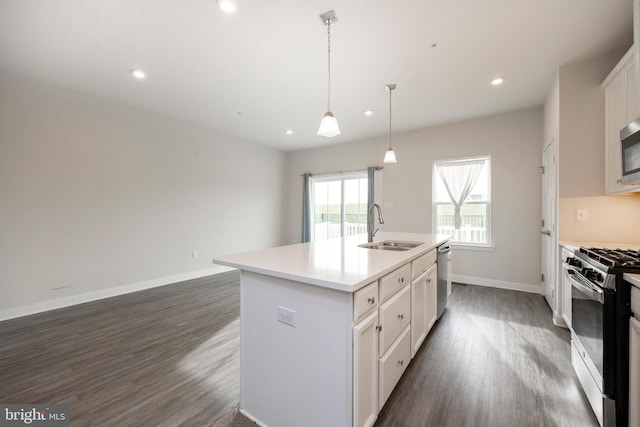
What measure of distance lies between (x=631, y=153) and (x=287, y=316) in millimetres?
2623

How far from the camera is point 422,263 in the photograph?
2229 millimetres

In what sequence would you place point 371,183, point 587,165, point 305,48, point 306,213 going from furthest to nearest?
point 306,213, point 371,183, point 587,165, point 305,48

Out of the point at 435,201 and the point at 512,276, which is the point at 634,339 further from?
the point at 435,201

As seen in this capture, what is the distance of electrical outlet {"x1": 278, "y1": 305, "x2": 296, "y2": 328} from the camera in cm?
137

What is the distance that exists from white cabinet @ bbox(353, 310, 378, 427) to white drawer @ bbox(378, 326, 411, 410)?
73 mm

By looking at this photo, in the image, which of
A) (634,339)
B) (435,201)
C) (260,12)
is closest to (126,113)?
(260,12)

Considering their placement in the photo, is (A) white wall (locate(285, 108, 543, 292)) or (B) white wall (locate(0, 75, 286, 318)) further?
(A) white wall (locate(285, 108, 543, 292))

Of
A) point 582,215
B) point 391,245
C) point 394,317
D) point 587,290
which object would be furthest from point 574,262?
point 394,317

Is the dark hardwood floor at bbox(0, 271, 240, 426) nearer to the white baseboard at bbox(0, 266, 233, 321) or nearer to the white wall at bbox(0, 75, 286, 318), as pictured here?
the white baseboard at bbox(0, 266, 233, 321)

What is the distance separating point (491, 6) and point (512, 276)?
376 centimetres

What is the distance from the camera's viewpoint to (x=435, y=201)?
478 centimetres

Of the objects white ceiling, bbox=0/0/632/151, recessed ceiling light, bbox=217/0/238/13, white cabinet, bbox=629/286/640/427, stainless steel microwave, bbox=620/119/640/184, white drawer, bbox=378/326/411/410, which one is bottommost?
white drawer, bbox=378/326/411/410

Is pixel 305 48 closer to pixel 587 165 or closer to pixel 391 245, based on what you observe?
pixel 391 245

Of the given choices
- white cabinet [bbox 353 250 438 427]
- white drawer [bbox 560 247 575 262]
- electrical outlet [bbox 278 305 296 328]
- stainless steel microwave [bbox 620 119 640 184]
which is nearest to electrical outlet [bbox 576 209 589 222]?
white drawer [bbox 560 247 575 262]
